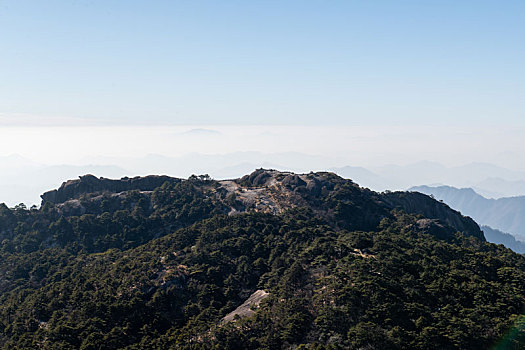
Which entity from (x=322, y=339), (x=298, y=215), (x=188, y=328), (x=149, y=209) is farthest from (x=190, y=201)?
(x=322, y=339)

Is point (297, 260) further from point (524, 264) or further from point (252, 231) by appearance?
point (524, 264)

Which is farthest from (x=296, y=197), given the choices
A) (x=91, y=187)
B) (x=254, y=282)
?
(x=91, y=187)

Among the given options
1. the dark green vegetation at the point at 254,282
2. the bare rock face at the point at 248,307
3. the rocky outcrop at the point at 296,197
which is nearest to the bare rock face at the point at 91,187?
the rocky outcrop at the point at 296,197

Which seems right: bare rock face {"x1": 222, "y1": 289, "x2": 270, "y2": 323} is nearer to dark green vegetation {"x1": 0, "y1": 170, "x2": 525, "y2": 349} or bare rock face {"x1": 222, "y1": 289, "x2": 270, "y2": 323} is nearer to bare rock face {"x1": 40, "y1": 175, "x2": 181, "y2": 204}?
dark green vegetation {"x1": 0, "y1": 170, "x2": 525, "y2": 349}

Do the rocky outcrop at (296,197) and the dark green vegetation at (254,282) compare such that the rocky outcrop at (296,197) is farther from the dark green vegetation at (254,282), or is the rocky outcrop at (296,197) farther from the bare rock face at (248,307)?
the bare rock face at (248,307)

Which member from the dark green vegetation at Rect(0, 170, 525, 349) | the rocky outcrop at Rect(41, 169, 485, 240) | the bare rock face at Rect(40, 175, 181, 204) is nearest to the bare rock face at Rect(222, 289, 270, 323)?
the dark green vegetation at Rect(0, 170, 525, 349)

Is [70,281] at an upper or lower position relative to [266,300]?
lower

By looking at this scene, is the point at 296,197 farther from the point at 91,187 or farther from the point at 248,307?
the point at 91,187

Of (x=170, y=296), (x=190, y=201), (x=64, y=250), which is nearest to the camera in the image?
(x=170, y=296)
